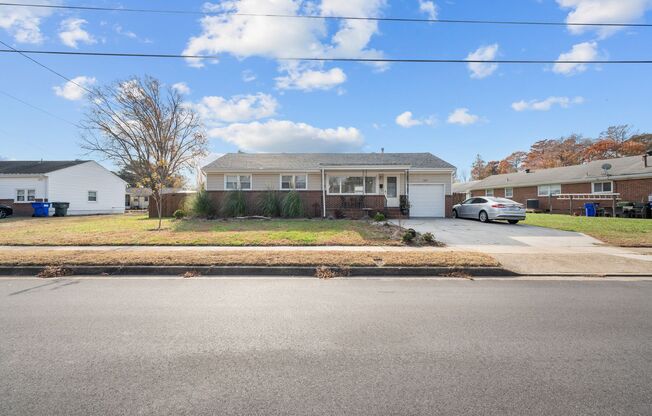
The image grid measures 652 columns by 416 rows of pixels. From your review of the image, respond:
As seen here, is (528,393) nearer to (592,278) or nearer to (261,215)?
(592,278)

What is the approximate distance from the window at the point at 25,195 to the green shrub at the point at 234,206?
2058 cm

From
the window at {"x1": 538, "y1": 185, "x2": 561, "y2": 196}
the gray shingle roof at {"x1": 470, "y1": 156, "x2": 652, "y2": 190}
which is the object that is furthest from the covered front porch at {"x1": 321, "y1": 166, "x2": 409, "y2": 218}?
the window at {"x1": 538, "y1": 185, "x2": 561, "y2": 196}

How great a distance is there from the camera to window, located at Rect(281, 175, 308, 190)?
64.8 feet

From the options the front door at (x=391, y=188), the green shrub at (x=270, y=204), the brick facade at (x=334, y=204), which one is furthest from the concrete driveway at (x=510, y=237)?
the green shrub at (x=270, y=204)

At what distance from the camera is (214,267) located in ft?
22.7

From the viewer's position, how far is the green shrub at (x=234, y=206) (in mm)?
17297

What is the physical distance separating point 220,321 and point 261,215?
1370 centimetres

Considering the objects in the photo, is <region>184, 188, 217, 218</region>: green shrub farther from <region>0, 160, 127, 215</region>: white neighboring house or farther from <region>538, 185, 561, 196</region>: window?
<region>538, 185, 561, 196</region>: window

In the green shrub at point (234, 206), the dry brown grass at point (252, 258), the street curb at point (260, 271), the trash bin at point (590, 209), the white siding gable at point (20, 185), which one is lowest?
the street curb at point (260, 271)

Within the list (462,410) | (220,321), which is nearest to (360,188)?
(220,321)

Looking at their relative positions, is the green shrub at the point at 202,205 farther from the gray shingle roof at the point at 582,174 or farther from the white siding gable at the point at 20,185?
the gray shingle roof at the point at 582,174

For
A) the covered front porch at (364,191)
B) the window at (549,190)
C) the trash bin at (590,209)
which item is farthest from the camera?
→ the window at (549,190)

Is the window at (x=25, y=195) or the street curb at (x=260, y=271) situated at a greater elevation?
the window at (x=25, y=195)

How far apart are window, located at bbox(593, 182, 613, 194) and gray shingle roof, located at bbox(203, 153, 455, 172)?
14.1 metres
